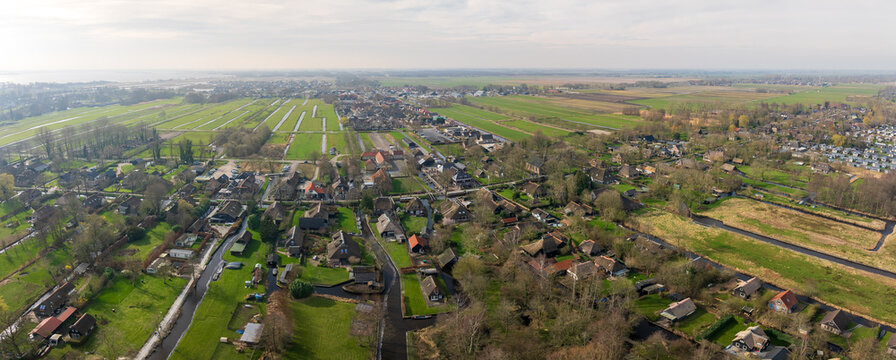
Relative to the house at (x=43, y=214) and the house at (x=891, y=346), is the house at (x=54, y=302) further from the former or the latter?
the house at (x=891, y=346)

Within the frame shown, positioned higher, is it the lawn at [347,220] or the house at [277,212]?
the house at [277,212]

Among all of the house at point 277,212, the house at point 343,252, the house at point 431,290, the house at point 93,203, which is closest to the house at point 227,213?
the house at point 277,212

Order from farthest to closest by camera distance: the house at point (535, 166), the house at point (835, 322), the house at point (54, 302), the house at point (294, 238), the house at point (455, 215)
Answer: the house at point (535, 166)
the house at point (455, 215)
the house at point (294, 238)
the house at point (54, 302)
the house at point (835, 322)

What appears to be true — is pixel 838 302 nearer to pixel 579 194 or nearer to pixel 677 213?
Answer: pixel 677 213

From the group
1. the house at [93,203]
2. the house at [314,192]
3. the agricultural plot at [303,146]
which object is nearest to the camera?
the house at [93,203]

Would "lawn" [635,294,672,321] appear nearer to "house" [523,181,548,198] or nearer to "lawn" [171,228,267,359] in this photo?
"house" [523,181,548,198]

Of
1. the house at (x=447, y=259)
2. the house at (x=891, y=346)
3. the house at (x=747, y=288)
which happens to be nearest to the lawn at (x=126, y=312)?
the house at (x=447, y=259)

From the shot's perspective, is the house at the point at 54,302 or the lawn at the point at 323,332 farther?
the house at the point at 54,302

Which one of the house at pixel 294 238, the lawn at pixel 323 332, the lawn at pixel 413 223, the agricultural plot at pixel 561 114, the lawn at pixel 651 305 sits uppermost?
the agricultural plot at pixel 561 114
